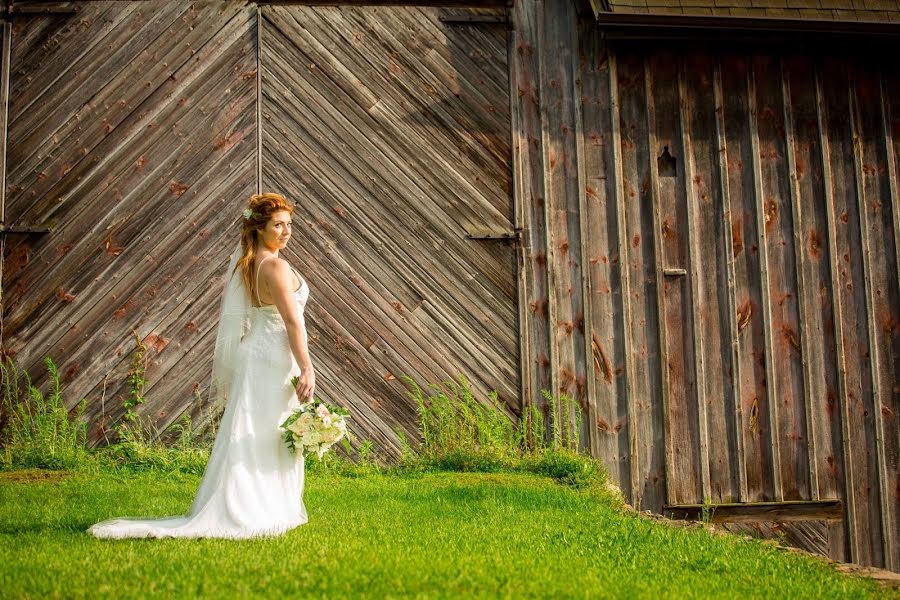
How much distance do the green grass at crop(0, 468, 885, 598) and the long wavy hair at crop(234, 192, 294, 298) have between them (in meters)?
1.51

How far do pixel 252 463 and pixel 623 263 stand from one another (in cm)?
449

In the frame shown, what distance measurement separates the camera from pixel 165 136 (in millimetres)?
7664

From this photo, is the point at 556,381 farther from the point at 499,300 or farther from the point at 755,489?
the point at 755,489

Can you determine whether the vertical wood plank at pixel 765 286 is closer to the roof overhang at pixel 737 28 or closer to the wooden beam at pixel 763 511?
the wooden beam at pixel 763 511

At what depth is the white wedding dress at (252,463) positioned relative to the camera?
4352mm

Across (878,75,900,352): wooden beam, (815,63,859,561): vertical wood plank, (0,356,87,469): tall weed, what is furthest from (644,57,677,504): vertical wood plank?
(0,356,87,469): tall weed

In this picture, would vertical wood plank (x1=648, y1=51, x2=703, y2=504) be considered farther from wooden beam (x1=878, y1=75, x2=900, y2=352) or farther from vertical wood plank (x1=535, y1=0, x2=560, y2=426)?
wooden beam (x1=878, y1=75, x2=900, y2=352)

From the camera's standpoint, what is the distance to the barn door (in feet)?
25.2

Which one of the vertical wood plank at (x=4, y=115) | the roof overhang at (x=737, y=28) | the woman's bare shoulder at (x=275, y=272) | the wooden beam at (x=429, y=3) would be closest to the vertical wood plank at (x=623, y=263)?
the roof overhang at (x=737, y=28)

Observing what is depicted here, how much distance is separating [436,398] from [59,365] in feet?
11.3

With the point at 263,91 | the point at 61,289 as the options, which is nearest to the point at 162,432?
the point at 61,289

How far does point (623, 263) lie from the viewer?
25.8ft

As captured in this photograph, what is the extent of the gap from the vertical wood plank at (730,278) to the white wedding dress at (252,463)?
15.4 feet

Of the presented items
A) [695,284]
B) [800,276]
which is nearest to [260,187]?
[695,284]
